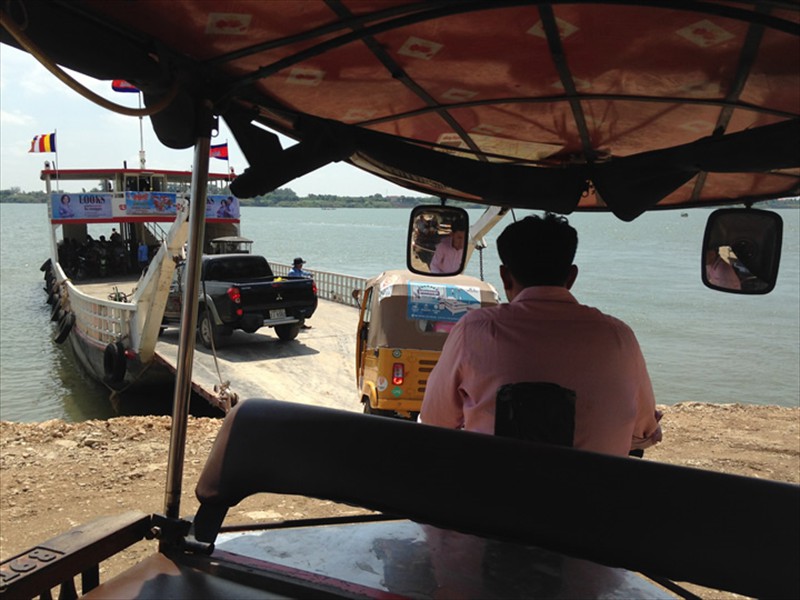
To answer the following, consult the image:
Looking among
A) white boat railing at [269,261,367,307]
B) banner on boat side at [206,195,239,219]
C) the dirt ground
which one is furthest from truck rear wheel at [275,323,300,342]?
banner on boat side at [206,195,239,219]

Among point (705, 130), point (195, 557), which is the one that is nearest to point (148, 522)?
point (195, 557)

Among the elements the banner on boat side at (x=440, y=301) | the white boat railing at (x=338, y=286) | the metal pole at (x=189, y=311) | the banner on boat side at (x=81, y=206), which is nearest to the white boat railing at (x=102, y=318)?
the white boat railing at (x=338, y=286)

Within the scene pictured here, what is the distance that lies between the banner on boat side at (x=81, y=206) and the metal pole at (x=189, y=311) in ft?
75.3

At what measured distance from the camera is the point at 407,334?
930cm

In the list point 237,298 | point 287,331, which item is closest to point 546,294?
point 237,298

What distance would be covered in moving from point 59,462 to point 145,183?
1924 cm

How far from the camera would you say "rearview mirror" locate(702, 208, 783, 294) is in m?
3.39

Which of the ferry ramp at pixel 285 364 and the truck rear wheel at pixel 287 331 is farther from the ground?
the truck rear wheel at pixel 287 331

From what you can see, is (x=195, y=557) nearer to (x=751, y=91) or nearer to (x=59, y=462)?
(x=751, y=91)

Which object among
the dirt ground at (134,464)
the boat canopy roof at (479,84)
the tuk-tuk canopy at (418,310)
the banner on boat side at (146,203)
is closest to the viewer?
the boat canopy roof at (479,84)

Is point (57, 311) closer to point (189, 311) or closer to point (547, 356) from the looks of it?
point (189, 311)

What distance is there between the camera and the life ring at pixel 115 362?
44.8ft

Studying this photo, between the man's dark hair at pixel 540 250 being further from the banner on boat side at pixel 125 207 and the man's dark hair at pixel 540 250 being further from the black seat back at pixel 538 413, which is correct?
the banner on boat side at pixel 125 207

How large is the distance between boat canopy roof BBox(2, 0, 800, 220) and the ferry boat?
32.1 feet
